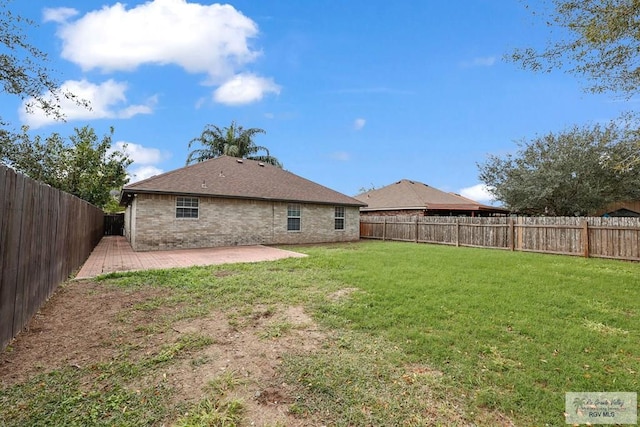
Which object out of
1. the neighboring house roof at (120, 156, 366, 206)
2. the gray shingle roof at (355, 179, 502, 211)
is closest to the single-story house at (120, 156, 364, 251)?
the neighboring house roof at (120, 156, 366, 206)

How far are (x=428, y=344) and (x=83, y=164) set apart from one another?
25.7m

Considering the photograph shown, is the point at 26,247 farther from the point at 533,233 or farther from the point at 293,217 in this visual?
the point at 533,233

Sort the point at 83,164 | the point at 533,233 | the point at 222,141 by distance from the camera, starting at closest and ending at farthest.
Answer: the point at 533,233 → the point at 83,164 → the point at 222,141

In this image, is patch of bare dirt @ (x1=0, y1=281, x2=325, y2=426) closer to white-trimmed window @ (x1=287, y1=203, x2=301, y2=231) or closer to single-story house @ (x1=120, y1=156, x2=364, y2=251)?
single-story house @ (x1=120, y1=156, x2=364, y2=251)

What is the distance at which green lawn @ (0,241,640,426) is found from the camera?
2588 mm

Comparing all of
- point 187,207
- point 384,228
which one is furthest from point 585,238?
point 187,207

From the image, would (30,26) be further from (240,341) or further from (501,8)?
(501,8)

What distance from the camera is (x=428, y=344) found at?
3730mm

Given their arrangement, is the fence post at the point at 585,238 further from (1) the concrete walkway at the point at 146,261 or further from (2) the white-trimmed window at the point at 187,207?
(2) the white-trimmed window at the point at 187,207

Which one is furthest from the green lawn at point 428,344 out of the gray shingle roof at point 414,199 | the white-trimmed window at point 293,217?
the gray shingle roof at point 414,199

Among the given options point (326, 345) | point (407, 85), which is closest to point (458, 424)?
point (326, 345)

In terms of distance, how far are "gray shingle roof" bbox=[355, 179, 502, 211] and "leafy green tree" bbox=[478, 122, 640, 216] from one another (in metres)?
3.06

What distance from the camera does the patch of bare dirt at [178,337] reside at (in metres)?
2.79

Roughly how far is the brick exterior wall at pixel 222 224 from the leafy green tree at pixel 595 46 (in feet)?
38.2
